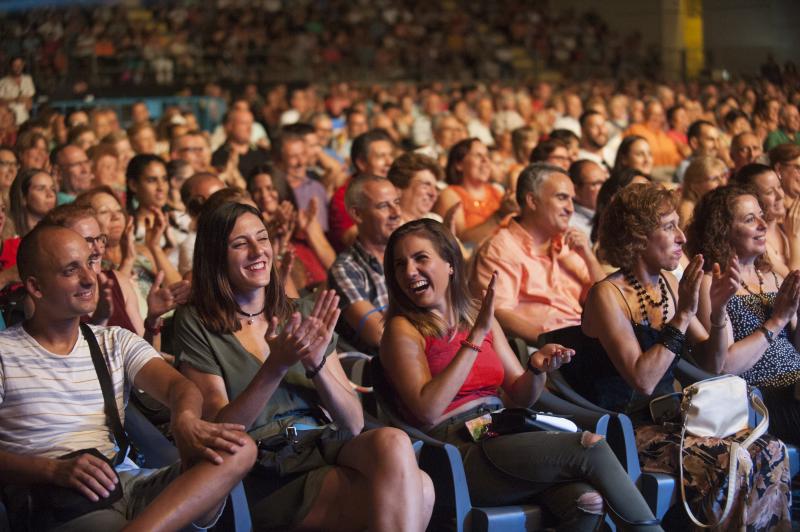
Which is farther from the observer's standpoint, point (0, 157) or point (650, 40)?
point (650, 40)

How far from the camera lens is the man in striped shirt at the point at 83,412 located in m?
2.77

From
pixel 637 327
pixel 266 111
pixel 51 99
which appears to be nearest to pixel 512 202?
pixel 637 327

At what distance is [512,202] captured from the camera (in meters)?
5.94

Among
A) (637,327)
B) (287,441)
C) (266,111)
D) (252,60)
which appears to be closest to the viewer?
(287,441)

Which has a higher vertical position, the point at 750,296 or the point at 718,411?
the point at 750,296

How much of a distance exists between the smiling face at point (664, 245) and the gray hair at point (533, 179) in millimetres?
954

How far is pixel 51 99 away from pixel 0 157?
20.8ft

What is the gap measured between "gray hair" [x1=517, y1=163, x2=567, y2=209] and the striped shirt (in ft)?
6.84

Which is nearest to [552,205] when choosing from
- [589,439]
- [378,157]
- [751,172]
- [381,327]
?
[381,327]

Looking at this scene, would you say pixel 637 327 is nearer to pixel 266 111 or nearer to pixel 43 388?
pixel 43 388

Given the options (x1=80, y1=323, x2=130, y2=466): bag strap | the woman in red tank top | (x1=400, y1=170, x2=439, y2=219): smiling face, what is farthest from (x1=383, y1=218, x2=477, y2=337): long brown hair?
(x1=400, y1=170, x2=439, y2=219): smiling face

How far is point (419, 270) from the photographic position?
3.42 m

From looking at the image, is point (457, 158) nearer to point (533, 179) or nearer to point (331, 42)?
point (533, 179)

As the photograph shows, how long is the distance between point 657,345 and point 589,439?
0.55 metres
